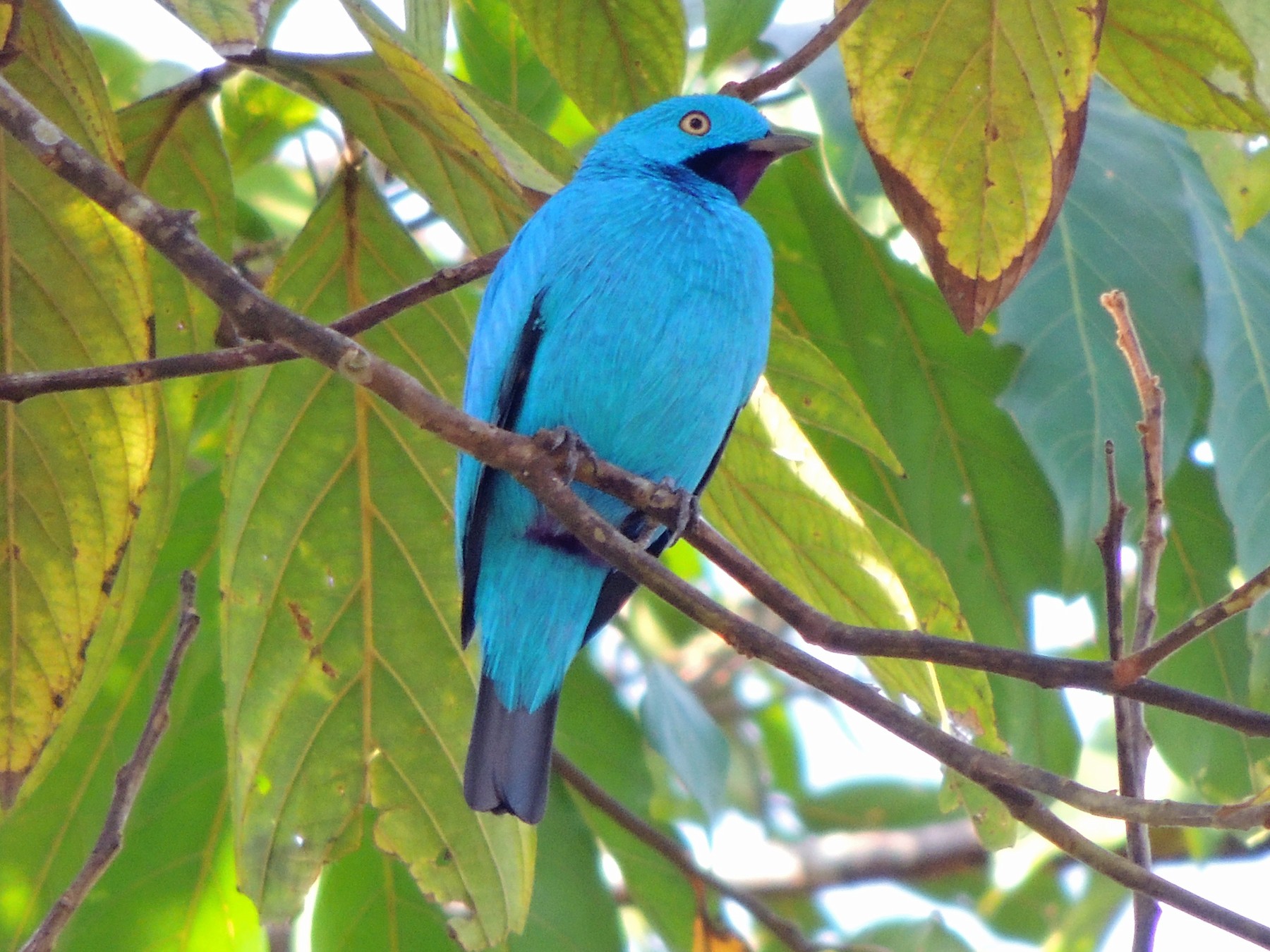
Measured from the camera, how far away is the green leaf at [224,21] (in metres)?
1.98

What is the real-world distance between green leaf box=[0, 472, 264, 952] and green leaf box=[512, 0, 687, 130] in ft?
4.81

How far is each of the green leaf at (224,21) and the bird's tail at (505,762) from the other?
5.25 feet

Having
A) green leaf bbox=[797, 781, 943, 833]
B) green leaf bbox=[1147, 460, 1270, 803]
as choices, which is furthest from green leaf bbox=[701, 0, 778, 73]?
green leaf bbox=[797, 781, 943, 833]

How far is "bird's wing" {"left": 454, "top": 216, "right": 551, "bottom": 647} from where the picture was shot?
3227 mm

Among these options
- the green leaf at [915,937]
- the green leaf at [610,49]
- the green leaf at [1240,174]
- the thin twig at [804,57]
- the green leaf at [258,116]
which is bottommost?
the green leaf at [915,937]

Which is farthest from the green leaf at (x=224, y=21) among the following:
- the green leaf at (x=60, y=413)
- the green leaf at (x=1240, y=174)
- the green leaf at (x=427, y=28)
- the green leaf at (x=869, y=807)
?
the green leaf at (x=869, y=807)

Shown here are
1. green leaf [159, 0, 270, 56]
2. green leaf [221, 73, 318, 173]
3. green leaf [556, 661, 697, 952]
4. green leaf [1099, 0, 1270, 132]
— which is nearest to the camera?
green leaf [159, 0, 270, 56]

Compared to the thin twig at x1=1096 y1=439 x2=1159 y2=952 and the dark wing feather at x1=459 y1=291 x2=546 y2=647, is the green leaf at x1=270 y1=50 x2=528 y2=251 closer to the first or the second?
the dark wing feather at x1=459 y1=291 x2=546 y2=647

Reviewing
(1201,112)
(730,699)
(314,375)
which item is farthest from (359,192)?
(730,699)

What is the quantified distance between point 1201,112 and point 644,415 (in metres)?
1.31

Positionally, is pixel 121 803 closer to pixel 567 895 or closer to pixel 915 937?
pixel 567 895

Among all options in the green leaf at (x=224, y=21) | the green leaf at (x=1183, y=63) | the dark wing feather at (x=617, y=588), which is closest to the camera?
the green leaf at (x=224, y=21)

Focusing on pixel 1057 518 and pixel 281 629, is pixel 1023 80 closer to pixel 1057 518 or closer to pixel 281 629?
pixel 1057 518

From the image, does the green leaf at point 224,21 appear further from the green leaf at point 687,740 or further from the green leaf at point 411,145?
the green leaf at point 687,740
